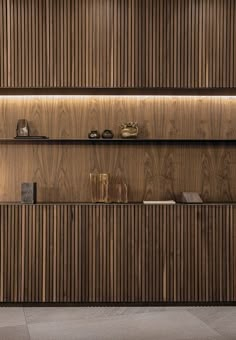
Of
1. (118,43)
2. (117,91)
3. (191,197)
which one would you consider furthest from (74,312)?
(118,43)

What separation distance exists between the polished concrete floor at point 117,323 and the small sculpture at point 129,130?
129 centimetres

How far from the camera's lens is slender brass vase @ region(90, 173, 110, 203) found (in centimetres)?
449

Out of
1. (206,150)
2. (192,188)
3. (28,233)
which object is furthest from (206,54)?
(28,233)

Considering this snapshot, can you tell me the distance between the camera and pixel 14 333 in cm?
361

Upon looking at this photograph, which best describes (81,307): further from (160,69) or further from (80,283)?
(160,69)

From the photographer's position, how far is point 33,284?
4.30 metres

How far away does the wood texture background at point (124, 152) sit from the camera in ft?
15.3

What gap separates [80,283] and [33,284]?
34 cm

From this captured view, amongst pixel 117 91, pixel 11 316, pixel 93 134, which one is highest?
pixel 117 91

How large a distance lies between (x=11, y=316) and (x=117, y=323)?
75cm

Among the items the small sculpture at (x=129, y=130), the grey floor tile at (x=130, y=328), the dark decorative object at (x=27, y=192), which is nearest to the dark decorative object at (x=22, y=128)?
the dark decorative object at (x=27, y=192)

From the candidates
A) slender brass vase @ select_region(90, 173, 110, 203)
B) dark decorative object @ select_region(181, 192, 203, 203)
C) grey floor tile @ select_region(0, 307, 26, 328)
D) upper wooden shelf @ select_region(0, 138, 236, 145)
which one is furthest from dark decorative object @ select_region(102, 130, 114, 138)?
grey floor tile @ select_region(0, 307, 26, 328)

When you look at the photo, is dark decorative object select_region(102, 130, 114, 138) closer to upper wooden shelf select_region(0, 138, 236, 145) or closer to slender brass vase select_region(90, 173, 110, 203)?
upper wooden shelf select_region(0, 138, 236, 145)

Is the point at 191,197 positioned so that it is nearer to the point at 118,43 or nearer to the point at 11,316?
the point at 118,43
